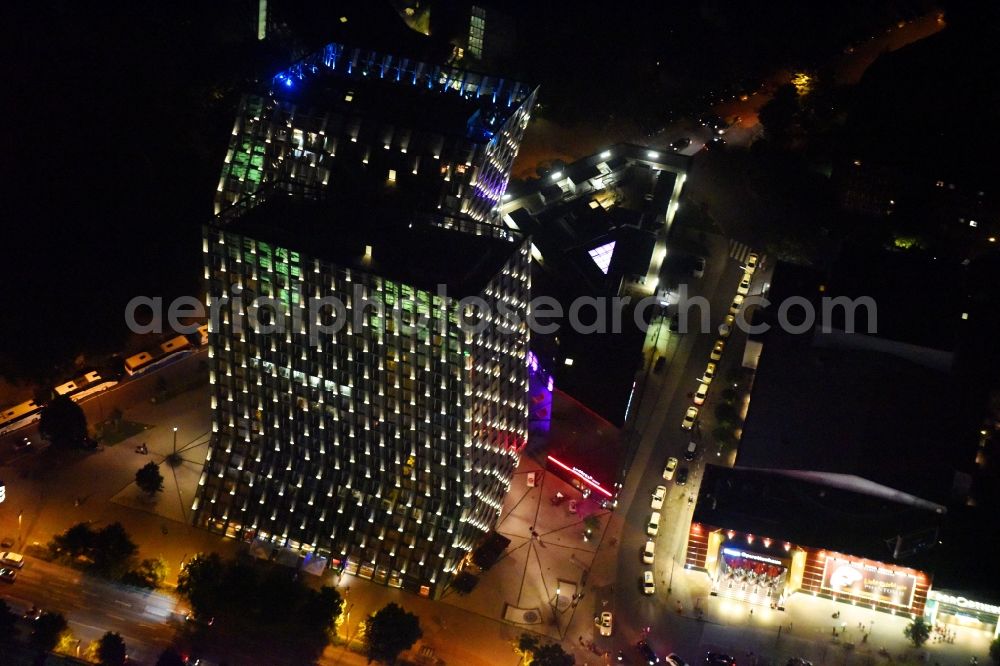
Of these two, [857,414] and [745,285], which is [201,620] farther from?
[745,285]

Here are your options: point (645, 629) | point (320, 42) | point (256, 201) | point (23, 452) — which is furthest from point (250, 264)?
point (320, 42)

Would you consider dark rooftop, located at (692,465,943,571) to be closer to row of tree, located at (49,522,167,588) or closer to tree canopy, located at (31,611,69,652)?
row of tree, located at (49,522,167,588)

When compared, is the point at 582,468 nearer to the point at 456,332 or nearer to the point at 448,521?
the point at 448,521

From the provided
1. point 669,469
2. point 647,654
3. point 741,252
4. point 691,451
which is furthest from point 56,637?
point 741,252

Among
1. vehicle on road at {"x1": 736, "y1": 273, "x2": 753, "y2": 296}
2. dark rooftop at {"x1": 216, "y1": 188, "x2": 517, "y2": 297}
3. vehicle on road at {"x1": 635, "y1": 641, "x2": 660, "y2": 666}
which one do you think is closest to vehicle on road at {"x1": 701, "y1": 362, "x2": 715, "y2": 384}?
vehicle on road at {"x1": 736, "y1": 273, "x2": 753, "y2": 296}

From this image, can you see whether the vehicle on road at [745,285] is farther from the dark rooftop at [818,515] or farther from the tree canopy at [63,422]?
the tree canopy at [63,422]

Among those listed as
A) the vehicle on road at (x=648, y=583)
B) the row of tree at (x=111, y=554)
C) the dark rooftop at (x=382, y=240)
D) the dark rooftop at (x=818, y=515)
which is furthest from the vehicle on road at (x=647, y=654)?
the row of tree at (x=111, y=554)

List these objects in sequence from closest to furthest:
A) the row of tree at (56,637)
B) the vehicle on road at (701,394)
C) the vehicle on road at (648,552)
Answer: the row of tree at (56,637) < the vehicle on road at (648,552) < the vehicle on road at (701,394)
